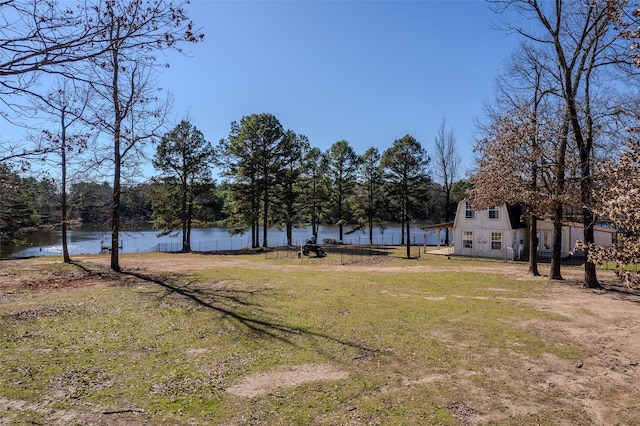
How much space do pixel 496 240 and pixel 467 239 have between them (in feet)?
7.45

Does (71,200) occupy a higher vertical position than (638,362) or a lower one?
higher

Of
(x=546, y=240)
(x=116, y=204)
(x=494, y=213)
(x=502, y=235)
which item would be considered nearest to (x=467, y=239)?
(x=502, y=235)

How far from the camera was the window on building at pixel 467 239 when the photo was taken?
102 ft

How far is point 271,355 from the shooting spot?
703 cm

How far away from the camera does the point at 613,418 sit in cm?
514

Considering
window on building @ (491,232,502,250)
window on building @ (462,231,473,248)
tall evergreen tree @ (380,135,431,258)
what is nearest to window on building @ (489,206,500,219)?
window on building @ (491,232,502,250)

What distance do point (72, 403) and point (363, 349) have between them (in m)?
4.91

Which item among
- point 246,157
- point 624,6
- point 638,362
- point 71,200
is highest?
point 246,157

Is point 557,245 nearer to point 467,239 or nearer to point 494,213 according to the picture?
point 494,213

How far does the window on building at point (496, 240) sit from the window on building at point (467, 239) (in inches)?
65.8

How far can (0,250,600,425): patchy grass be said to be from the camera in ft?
16.5

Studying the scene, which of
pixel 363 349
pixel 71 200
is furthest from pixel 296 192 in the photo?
pixel 363 349

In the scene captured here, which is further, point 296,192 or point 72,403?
point 296,192

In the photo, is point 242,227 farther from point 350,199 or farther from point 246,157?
point 350,199
